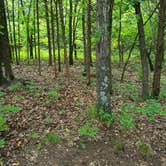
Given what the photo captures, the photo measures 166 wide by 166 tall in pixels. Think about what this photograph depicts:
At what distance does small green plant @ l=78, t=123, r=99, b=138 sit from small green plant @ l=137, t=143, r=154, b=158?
3.82 ft

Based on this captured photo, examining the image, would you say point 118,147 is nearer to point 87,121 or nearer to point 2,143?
point 87,121

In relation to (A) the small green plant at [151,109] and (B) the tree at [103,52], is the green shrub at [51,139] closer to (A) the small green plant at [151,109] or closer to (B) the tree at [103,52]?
(B) the tree at [103,52]

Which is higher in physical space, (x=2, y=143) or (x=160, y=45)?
(x=160, y=45)

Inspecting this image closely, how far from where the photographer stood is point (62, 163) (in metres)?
5.69

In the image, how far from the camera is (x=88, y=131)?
661 centimetres

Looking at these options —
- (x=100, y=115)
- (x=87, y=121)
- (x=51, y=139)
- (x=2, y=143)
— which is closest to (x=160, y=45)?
(x=100, y=115)

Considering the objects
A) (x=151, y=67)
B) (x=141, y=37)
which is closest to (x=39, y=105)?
(x=141, y=37)

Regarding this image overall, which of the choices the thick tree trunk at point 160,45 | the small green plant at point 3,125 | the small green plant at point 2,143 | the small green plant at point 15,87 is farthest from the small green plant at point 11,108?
the thick tree trunk at point 160,45

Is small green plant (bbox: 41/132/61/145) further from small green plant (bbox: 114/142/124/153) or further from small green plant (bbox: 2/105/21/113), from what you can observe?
small green plant (bbox: 2/105/21/113)

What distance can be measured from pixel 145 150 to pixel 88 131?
152 cm

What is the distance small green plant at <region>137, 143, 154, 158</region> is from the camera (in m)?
6.15

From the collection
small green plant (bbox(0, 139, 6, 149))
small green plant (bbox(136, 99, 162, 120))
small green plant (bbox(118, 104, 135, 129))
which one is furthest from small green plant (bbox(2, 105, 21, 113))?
small green plant (bbox(136, 99, 162, 120))

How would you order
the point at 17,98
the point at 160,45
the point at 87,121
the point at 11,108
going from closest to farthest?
the point at 87,121, the point at 11,108, the point at 17,98, the point at 160,45

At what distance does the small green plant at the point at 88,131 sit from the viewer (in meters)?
6.53
